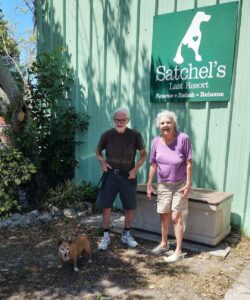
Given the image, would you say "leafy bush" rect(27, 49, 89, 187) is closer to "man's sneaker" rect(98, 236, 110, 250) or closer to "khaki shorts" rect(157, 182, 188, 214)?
"man's sneaker" rect(98, 236, 110, 250)

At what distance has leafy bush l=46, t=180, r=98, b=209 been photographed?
5668 mm

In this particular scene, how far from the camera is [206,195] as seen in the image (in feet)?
14.1

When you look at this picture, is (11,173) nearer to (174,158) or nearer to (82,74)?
(82,74)

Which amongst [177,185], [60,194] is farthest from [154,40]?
[60,194]

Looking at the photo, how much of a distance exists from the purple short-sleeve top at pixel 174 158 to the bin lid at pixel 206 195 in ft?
1.54

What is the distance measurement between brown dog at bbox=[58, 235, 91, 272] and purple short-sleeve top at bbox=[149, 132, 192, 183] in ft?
3.91

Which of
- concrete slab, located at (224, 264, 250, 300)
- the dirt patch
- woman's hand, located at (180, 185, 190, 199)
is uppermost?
woman's hand, located at (180, 185, 190, 199)

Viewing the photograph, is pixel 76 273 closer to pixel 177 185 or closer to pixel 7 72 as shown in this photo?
pixel 177 185

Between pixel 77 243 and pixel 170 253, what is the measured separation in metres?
1.22

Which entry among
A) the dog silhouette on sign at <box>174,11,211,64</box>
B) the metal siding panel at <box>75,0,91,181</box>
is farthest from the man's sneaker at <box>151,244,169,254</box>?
the dog silhouette on sign at <box>174,11,211,64</box>

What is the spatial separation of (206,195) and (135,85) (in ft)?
7.52

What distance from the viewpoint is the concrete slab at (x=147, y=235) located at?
13.3 feet

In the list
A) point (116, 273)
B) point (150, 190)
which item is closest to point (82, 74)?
point (150, 190)

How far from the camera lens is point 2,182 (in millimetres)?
5398
